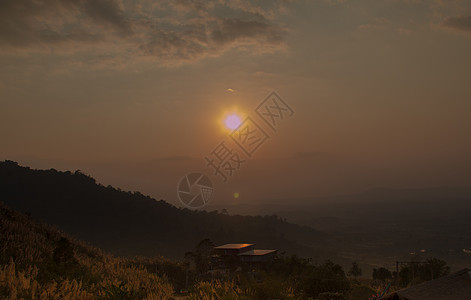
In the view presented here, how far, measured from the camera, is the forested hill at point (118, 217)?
134 m

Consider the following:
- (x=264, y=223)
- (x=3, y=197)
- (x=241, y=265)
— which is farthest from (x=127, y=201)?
(x=241, y=265)

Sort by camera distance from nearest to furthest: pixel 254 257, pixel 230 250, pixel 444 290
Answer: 1. pixel 444 290
2. pixel 254 257
3. pixel 230 250

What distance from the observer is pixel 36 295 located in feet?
47.9

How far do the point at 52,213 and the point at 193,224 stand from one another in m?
49.9

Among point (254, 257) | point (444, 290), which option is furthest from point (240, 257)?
point (444, 290)

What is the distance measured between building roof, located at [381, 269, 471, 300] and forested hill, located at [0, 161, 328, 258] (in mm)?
118987

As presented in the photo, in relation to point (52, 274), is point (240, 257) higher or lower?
lower

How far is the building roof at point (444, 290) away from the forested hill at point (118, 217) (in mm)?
118987

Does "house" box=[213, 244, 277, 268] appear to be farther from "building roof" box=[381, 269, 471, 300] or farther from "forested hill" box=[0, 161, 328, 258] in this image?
"forested hill" box=[0, 161, 328, 258]

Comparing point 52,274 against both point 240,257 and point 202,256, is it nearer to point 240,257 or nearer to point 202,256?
point 202,256

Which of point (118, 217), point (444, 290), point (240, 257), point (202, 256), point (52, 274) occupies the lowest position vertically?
point (240, 257)

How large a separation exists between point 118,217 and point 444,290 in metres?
148

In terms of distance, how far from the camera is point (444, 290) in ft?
33.4

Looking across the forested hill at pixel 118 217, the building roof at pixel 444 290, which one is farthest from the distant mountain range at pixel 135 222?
the building roof at pixel 444 290
